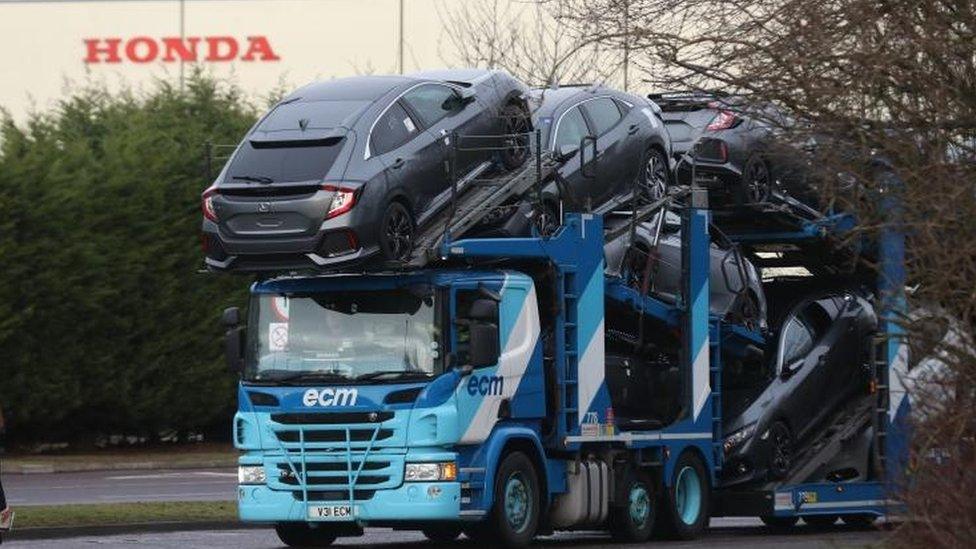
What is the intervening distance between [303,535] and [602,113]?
4684mm

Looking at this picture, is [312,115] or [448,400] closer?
[448,400]

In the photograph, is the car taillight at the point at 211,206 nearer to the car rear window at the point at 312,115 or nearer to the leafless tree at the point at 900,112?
the car rear window at the point at 312,115

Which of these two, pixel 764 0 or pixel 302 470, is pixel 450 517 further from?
pixel 764 0

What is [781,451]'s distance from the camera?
1975cm

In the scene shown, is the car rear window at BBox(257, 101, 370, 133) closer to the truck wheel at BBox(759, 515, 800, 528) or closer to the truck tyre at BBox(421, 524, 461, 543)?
the truck tyre at BBox(421, 524, 461, 543)

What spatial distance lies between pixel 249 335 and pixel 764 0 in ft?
17.9

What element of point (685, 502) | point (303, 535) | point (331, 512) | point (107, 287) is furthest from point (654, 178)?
point (107, 287)

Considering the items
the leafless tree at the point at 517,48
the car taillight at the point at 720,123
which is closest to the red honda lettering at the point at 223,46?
the leafless tree at the point at 517,48

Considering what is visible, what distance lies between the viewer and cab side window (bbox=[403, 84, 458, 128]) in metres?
17.1

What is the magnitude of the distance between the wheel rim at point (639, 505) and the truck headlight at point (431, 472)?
2586mm

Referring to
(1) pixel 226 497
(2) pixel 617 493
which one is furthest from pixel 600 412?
(1) pixel 226 497

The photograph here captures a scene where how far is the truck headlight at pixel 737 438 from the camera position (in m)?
19.5

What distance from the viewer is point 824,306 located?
20812 millimetres

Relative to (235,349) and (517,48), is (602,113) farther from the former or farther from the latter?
(517,48)
